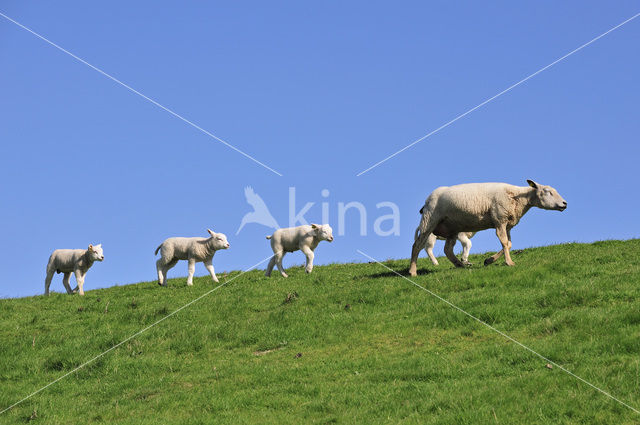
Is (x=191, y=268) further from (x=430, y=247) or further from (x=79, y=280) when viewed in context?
(x=430, y=247)

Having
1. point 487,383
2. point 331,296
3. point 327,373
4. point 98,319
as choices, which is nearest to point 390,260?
point 331,296

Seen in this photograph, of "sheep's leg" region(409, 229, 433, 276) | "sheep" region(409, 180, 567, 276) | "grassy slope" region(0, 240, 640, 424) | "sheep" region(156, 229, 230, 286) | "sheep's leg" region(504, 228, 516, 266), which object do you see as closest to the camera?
"grassy slope" region(0, 240, 640, 424)

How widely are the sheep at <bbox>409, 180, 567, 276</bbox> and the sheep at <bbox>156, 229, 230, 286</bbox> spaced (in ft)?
30.6

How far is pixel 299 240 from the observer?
2567 centimetres

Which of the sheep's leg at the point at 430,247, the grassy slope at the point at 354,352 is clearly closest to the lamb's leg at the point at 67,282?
the grassy slope at the point at 354,352

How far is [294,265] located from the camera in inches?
1121

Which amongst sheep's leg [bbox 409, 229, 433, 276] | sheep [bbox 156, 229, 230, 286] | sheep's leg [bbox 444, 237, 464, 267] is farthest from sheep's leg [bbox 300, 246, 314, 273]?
sheep's leg [bbox 444, 237, 464, 267]

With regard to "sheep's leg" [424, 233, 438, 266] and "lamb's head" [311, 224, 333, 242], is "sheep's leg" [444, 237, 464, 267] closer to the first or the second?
"sheep's leg" [424, 233, 438, 266]

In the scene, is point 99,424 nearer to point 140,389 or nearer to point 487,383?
point 140,389

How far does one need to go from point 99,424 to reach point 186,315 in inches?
287

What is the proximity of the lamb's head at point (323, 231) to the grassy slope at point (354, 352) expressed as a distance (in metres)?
3.94

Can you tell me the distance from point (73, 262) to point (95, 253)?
3.83 feet

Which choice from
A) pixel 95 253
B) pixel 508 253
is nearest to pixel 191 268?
pixel 95 253

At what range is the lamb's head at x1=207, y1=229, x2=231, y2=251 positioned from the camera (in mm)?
26562
